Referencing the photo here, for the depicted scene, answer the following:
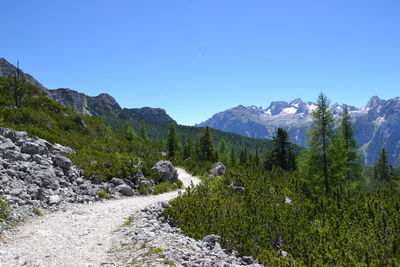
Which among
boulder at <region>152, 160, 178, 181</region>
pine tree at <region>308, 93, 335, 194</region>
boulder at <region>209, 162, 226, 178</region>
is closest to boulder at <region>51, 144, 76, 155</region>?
boulder at <region>152, 160, 178, 181</region>

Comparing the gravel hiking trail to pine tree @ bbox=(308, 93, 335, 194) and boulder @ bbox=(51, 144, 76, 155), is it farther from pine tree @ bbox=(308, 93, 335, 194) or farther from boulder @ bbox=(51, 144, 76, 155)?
pine tree @ bbox=(308, 93, 335, 194)

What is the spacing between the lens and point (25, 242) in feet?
30.6

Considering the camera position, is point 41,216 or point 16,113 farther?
point 16,113

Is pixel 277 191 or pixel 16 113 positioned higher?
pixel 16 113

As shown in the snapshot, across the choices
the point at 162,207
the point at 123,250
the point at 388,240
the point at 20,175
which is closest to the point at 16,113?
the point at 20,175

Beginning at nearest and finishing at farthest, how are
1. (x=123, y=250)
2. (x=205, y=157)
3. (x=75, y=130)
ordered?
1. (x=123, y=250)
2. (x=75, y=130)
3. (x=205, y=157)

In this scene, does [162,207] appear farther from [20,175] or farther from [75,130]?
[75,130]

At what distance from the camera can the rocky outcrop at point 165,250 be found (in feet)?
24.2

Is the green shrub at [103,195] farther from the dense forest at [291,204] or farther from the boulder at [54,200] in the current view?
the boulder at [54,200]

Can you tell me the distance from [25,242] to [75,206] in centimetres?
581

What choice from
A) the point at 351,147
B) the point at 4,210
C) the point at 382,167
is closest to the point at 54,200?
the point at 4,210

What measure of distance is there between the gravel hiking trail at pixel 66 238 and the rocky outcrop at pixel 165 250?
1.70 feet

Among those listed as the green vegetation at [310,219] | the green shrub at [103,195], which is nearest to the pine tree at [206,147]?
the green vegetation at [310,219]

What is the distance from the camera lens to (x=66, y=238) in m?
9.78
